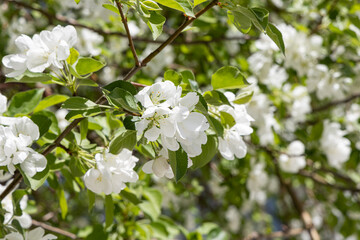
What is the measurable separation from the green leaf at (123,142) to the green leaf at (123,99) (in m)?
0.05

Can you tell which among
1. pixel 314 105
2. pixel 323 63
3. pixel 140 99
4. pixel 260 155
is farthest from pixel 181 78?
pixel 314 105

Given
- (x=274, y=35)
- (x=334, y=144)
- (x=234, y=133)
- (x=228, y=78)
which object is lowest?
(x=334, y=144)

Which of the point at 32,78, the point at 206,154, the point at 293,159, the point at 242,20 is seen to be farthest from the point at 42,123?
the point at 293,159

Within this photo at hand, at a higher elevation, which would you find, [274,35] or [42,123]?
[274,35]

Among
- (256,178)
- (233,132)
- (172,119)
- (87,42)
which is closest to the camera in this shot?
(172,119)

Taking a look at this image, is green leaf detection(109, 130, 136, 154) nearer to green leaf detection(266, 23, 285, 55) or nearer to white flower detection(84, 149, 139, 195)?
white flower detection(84, 149, 139, 195)

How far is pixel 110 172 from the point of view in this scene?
32.5 inches

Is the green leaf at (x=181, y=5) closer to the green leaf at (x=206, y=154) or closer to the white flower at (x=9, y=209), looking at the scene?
the green leaf at (x=206, y=154)

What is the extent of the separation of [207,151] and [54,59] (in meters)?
0.34

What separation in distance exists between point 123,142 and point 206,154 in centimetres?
18

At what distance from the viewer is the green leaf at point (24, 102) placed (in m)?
1.00

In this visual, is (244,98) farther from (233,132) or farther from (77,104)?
(77,104)

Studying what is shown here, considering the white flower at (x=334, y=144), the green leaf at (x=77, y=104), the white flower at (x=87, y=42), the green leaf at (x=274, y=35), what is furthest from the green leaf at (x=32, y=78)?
the white flower at (x=334, y=144)

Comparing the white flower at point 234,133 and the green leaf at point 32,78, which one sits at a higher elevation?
the green leaf at point 32,78
